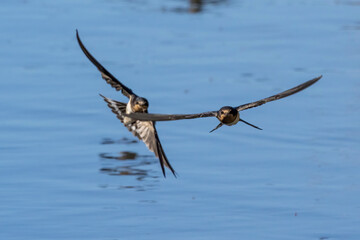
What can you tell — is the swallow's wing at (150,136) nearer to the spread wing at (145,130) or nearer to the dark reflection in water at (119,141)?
the spread wing at (145,130)

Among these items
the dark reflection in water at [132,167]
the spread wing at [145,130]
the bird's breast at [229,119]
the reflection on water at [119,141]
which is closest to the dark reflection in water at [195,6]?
the reflection on water at [119,141]

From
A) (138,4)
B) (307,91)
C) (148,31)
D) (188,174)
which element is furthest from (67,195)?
(138,4)

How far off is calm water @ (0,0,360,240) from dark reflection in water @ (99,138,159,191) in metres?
0.02

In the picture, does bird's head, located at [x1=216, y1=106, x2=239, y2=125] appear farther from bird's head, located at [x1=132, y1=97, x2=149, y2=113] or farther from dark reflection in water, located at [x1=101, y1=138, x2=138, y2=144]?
dark reflection in water, located at [x1=101, y1=138, x2=138, y2=144]

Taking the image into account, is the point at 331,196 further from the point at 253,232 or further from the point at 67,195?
the point at 67,195

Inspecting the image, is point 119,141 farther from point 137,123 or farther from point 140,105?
point 140,105

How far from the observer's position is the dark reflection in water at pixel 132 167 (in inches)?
399

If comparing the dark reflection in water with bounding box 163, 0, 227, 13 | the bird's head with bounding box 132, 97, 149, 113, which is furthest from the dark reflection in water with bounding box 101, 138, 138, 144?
the dark reflection in water with bounding box 163, 0, 227, 13

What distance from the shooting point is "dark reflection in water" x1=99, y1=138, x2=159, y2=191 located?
10.1 meters

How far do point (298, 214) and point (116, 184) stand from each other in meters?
1.91

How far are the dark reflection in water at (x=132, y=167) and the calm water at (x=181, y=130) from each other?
0.07 feet

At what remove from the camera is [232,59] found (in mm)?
15102

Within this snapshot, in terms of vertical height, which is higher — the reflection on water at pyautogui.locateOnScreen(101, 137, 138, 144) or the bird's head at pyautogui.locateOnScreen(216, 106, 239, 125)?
the bird's head at pyautogui.locateOnScreen(216, 106, 239, 125)

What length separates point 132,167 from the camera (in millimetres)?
10633
